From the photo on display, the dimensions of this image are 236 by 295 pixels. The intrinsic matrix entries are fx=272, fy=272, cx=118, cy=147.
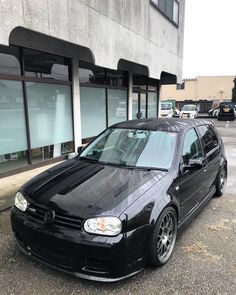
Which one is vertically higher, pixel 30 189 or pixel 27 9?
pixel 27 9

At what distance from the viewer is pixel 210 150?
4512 mm

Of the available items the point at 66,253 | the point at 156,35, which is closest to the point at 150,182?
the point at 66,253

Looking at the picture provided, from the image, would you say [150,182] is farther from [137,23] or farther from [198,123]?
[137,23]

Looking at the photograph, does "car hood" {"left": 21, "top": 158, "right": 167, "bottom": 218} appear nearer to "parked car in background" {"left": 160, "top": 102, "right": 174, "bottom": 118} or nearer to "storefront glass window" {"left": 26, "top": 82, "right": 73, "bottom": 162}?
"storefront glass window" {"left": 26, "top": 82, "right": 73, "bottom": 162}

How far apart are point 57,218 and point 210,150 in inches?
116

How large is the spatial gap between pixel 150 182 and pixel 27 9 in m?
3.93

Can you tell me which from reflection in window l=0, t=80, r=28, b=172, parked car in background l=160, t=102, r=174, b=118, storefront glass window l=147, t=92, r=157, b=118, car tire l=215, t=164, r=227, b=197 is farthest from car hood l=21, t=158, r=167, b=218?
parked car in background l=160, t=102, r=174, b=118

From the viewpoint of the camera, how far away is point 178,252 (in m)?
3.24

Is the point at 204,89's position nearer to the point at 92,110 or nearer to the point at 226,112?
the point at 226,112

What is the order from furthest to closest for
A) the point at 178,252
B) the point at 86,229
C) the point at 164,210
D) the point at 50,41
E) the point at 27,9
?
the point at 50,41
the point at 27,9
the point at 178,252
the point at 164,210
the point at 86,229

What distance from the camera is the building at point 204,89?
149ft

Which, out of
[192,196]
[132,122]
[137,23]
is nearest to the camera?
[192,196]

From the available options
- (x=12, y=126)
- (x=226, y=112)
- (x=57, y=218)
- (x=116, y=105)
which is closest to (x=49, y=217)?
(x=57, y=218)

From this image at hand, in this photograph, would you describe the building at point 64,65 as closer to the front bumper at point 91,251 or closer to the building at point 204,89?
the front bumper at point 91,251
